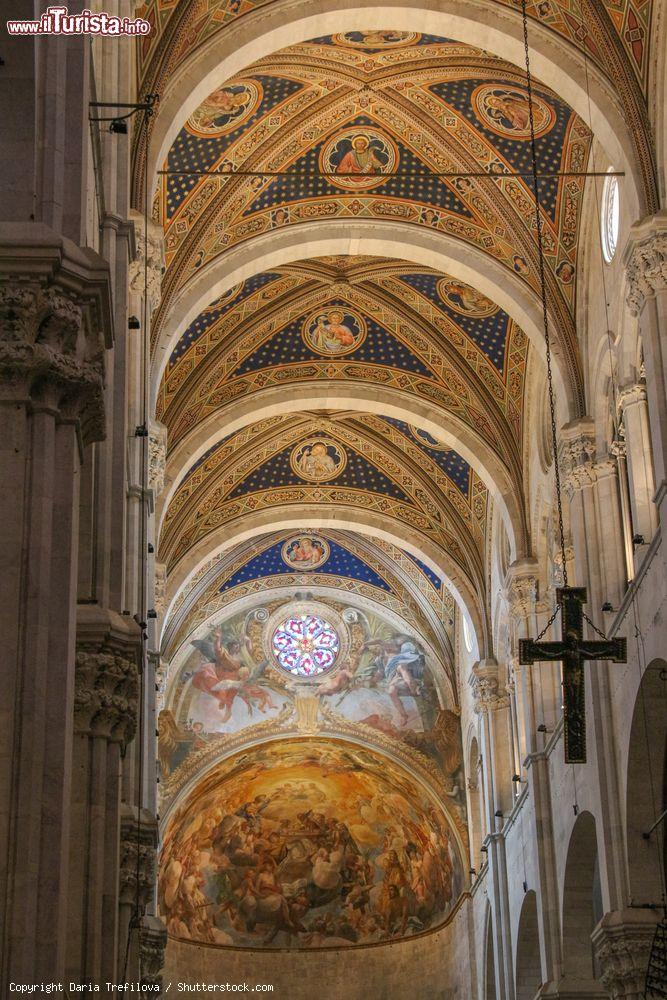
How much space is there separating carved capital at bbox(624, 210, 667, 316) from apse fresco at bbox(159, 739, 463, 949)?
2082cm

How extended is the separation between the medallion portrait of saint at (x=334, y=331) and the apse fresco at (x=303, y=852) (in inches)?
486

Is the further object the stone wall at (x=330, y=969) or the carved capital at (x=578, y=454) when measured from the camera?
the stone wall at (x=330, y=969)

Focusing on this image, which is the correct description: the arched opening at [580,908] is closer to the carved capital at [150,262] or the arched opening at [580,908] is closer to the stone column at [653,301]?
the stone column at [653,301]

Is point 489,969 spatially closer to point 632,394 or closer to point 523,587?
point 523,587

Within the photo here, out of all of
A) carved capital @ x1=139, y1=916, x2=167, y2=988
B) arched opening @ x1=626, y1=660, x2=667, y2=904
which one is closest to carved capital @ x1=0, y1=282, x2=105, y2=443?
arched opening @ x1=626, y1=660, x2=667, y2=904

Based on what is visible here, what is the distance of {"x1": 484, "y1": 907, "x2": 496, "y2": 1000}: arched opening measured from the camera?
3012 cm

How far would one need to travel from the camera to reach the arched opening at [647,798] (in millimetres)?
18328

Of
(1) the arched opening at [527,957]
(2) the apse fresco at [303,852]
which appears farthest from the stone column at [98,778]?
(2) the apse fresco at [303,852]

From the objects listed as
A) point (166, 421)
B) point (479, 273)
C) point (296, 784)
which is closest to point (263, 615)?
point (296, 784)

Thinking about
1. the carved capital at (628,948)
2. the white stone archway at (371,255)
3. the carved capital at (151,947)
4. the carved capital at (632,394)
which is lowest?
the carved capital at (628,948)

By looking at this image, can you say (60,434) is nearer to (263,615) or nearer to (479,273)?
(479,273)

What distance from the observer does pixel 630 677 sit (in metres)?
18.6

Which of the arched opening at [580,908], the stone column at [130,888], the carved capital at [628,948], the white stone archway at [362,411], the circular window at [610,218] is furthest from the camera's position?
the white stone archway at [362,411]

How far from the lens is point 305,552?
3666 centimetres
